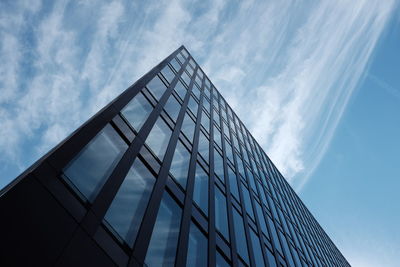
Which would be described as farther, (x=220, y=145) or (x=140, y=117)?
(x=220, y=145)

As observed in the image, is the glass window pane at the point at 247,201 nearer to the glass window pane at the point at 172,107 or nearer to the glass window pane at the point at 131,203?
the glass window pane at the point at 172,107

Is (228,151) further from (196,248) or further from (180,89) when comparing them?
(196,248)

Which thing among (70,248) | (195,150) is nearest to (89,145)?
(70,248)

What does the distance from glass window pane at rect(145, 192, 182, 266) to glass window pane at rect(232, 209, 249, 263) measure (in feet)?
14.5

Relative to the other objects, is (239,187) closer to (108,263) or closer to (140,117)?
(140,117)

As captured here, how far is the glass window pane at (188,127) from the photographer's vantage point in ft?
48.4

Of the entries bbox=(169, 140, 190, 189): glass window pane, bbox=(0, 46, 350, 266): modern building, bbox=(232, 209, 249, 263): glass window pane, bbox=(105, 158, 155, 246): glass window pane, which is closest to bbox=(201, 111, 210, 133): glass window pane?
bbox=(0, 46, 350, 266): modern building

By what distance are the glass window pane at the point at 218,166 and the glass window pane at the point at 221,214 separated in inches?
59.2

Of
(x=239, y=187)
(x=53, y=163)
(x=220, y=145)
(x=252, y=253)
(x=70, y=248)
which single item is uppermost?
(x=220, y=145)

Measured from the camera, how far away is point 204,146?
16.4 metres

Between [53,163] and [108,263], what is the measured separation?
82.3 inches

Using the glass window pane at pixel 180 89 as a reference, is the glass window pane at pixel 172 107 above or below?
below

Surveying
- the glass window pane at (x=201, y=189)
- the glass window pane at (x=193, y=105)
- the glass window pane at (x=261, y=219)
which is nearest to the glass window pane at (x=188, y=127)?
the glass window pane at (x=193, y=105)

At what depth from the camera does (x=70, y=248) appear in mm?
5027
